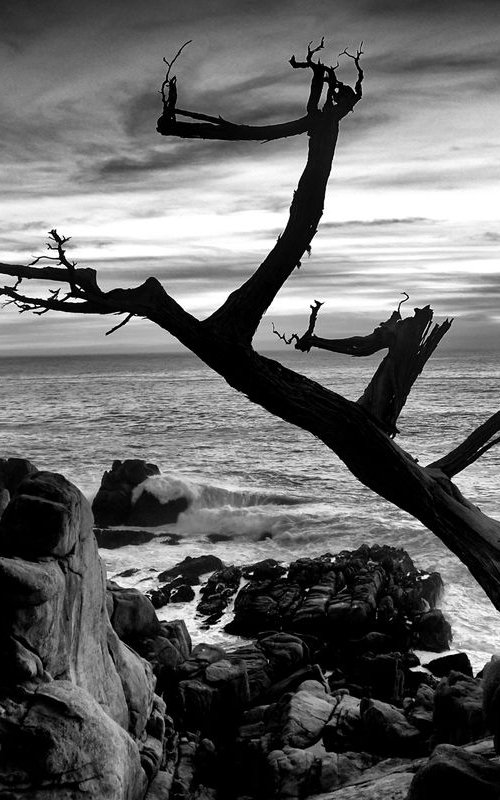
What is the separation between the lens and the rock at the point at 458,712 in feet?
35.3

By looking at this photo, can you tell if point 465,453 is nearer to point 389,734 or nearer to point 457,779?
point 457,779

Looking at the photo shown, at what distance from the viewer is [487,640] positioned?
17.9 metres

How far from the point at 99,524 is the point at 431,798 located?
25569 mm

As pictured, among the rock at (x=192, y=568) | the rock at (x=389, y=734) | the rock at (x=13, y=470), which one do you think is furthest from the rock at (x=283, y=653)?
the rock at (x=13, y=470)

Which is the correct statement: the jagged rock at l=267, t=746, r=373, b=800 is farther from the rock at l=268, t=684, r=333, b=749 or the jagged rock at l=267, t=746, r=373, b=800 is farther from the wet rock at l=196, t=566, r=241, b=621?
the wet rock at l=196, t=566, r=241, b=621

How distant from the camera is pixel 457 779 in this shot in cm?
670

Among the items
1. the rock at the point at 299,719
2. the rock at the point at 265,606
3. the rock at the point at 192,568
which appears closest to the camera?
the rock at the point at 299,719

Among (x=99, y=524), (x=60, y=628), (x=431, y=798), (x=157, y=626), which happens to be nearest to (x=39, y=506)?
(x=60, y=628)

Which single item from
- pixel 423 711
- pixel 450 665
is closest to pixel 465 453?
pixel 423 711

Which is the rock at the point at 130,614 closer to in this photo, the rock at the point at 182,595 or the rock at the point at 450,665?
the rock at the point at 182,595

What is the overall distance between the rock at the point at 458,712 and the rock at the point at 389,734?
0.42 meters

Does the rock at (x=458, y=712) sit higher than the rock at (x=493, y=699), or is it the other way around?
the rock at (x=493, y=699)

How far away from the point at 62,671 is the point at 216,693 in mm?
5726

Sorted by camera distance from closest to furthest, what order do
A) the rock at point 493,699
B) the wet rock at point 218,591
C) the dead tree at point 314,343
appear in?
1. the dead tree at point 314,343
2. the rock at point 493,699
3. the wet rock at point 218,591
